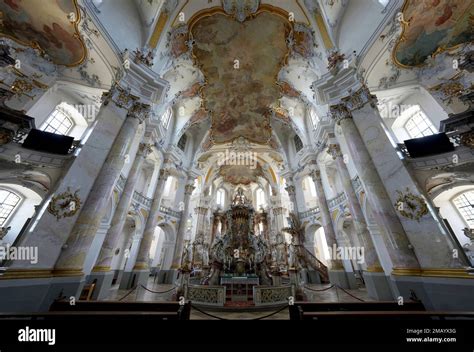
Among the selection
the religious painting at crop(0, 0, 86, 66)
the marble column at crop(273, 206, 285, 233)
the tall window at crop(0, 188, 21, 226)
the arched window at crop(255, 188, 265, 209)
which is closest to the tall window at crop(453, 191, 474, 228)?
the marble column at crop(273, 206, 285, 233)

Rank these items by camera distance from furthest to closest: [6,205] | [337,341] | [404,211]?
[6,205], [404,211], [337,341]

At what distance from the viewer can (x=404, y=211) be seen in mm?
5840

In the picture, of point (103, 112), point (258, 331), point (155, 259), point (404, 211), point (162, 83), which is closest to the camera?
point (258, 331)

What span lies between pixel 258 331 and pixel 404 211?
19.9 ft

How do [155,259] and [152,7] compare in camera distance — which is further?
[155,259]

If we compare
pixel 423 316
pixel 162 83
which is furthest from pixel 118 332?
pixel 162 83

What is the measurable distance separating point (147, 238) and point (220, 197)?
17.6m

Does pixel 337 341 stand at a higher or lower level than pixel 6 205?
lower

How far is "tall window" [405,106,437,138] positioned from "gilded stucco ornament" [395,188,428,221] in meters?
5.75

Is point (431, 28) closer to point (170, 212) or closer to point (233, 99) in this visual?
point (233, 99)

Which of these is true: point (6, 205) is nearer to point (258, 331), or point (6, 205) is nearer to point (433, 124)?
point (258, 331)

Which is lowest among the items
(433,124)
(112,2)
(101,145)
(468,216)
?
(468,216)

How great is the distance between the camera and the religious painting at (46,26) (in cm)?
691

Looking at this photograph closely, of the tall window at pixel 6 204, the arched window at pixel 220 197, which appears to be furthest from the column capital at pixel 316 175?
the tall window at pixel 6 204
